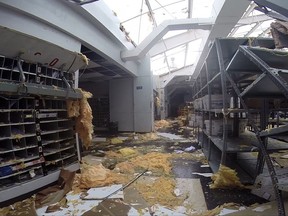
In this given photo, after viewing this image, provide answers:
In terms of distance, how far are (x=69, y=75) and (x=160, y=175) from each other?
2.01 metres

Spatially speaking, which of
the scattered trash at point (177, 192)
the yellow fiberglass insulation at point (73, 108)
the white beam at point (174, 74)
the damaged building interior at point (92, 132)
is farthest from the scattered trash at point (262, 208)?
the white beam at point (174, 74)

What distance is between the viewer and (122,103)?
8484mm

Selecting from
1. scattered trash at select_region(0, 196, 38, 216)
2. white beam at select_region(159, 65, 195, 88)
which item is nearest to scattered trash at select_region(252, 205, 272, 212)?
scattered trash at select_region(0, 196, 38, 216)

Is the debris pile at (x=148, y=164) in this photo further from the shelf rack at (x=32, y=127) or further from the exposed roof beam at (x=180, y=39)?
the exposed roof beam at (x=180, y=39)

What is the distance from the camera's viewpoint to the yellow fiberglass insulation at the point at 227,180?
8.48 feet

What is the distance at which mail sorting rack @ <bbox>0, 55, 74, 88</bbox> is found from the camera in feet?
7.39

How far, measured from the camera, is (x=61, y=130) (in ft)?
9.77

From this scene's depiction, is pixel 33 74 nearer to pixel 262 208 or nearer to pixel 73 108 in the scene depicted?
pixel 73 108

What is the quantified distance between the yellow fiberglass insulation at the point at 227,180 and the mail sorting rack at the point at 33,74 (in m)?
2.33

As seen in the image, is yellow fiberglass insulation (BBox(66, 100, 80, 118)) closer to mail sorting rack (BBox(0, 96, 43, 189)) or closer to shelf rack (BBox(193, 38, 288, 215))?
mail sorting rack (BBox(0, 96, 43, 189))

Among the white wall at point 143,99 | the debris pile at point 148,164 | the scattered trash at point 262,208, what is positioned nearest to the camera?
the scattered trash at point 262,208

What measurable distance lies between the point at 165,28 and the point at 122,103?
4082 millimetres

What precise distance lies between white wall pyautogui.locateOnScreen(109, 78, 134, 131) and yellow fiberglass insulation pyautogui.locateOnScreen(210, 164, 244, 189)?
587 centimetres

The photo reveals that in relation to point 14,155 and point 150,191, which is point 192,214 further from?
point 14,155
